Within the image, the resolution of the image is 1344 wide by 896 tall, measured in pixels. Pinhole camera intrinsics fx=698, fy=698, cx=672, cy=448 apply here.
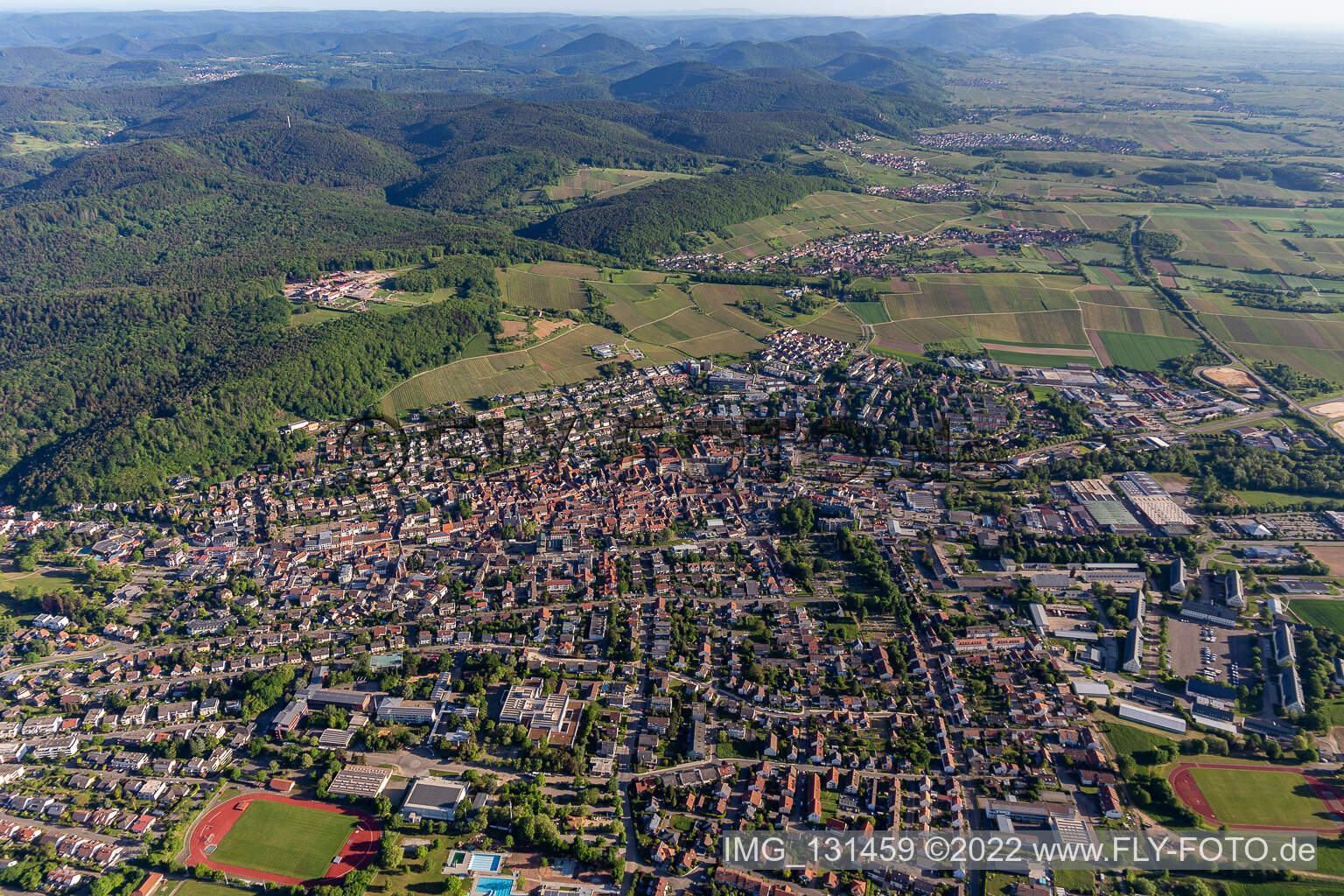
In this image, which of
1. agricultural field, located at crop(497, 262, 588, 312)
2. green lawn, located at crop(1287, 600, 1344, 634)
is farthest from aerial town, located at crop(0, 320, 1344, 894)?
agricultural field, located at crop(497, 262, 588, 312)

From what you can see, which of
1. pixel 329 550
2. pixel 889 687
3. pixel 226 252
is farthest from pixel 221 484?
pixel 226 252

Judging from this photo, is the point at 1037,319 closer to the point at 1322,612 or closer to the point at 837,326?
the point at 837,326

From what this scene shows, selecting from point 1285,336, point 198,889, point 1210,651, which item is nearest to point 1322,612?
point 1210,651

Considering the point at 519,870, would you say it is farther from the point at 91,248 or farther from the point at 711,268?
the point at 91,248

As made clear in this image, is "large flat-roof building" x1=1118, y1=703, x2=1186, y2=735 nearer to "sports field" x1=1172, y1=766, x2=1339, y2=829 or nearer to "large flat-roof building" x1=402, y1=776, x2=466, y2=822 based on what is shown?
"sports field" x1=1172, y1=766, x2=1339, y2=829

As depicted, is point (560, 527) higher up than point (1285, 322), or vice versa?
point (1285, 322)

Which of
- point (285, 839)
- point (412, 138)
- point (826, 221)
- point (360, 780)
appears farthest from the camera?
point (412, 138)

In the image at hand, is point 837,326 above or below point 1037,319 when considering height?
below
